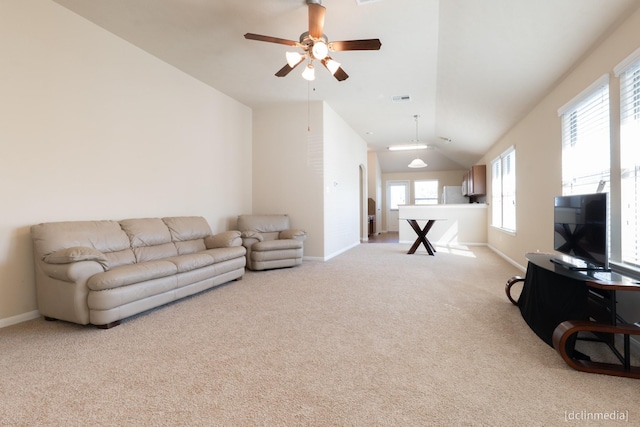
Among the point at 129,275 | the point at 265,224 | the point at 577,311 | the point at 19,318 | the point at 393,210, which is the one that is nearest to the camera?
the point at 577,311

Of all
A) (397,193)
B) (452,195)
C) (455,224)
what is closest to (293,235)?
(455,224)

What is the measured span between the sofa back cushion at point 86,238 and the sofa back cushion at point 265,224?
82.6 inches

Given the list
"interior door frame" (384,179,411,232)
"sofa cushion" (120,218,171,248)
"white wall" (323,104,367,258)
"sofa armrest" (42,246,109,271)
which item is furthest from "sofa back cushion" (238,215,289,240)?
"interior door frame" (384,179,411,232)

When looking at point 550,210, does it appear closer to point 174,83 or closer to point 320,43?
point 320,43

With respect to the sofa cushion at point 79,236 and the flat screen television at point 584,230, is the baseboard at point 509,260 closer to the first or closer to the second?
the flat screen television at point 584,230

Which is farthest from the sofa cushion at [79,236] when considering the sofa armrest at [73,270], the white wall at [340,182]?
the white wall at [340,182]

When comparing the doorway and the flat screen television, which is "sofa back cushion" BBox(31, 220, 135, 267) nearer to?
the flat screen television

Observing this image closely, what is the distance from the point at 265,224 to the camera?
5496mm

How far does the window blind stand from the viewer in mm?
2266

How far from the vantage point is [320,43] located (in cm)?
287

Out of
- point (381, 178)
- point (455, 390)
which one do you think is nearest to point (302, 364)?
point (455, 390)

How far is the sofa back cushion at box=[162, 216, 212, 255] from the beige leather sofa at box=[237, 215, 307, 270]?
71cm

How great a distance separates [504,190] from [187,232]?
596cm

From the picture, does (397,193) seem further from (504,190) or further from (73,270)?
(73,270)
